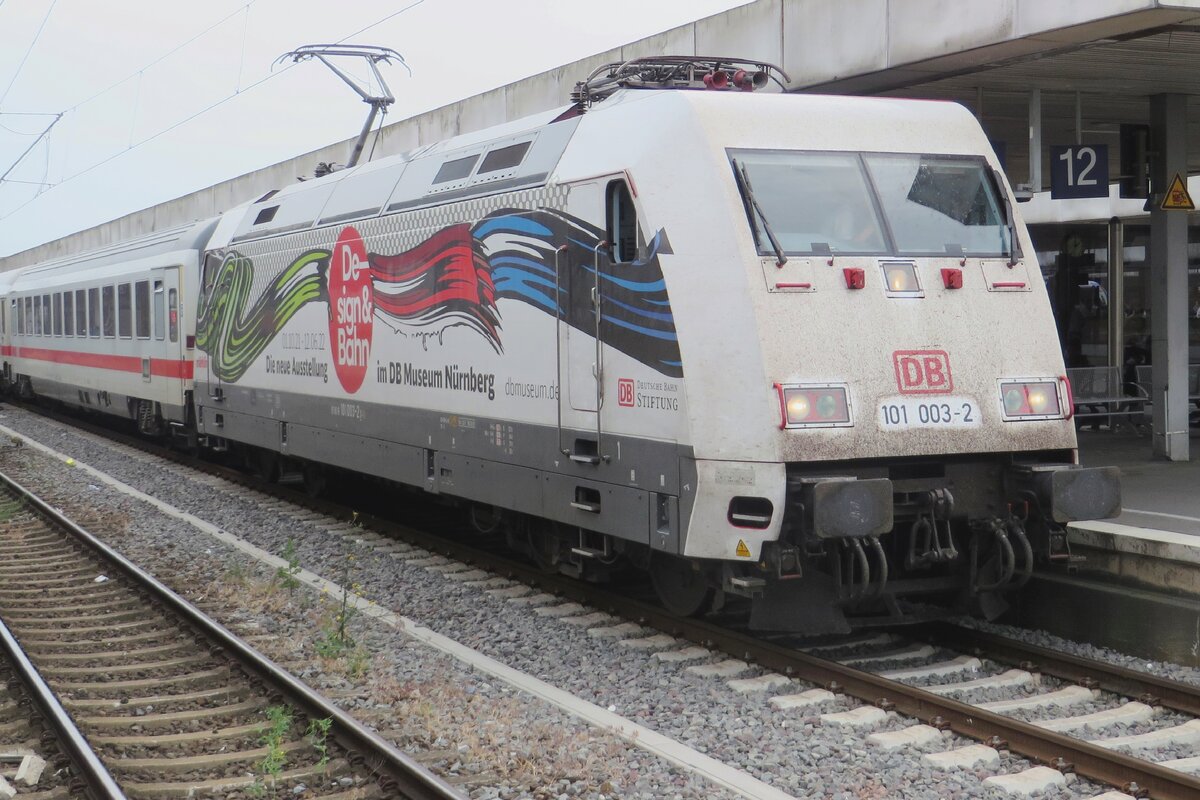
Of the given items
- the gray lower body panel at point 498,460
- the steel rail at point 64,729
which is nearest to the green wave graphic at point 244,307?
the gray lower body panel at point 498,460

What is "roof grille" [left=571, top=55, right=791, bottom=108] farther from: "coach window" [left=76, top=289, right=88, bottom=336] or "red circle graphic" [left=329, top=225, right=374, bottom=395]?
"coach window" [left=76, top=289, right=88, bottom=336]

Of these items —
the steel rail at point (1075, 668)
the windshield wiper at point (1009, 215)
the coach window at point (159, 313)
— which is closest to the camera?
the steel rail at point (1075, 668)

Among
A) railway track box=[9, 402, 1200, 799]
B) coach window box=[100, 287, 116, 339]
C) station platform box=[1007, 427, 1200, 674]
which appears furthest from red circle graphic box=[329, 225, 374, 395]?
coach window box=[100, 287, 116, 339]

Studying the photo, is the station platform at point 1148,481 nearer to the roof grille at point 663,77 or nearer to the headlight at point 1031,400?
the headlight at point 1031,400

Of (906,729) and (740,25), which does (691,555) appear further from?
(740,25)

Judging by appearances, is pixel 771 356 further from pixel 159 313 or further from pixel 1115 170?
pixel 1115 170

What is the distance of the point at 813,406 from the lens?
A: 6.70m

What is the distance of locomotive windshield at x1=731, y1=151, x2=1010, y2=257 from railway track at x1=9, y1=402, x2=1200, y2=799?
2301 millimetres

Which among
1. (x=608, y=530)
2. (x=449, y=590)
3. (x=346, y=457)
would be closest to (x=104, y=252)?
(x=346, y=457)

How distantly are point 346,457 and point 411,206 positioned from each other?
2610 millimetres

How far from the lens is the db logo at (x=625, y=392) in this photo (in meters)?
7.35

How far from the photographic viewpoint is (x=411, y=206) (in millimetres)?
10148

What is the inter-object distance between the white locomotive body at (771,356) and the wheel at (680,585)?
0.06ft

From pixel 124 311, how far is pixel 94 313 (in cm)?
244
